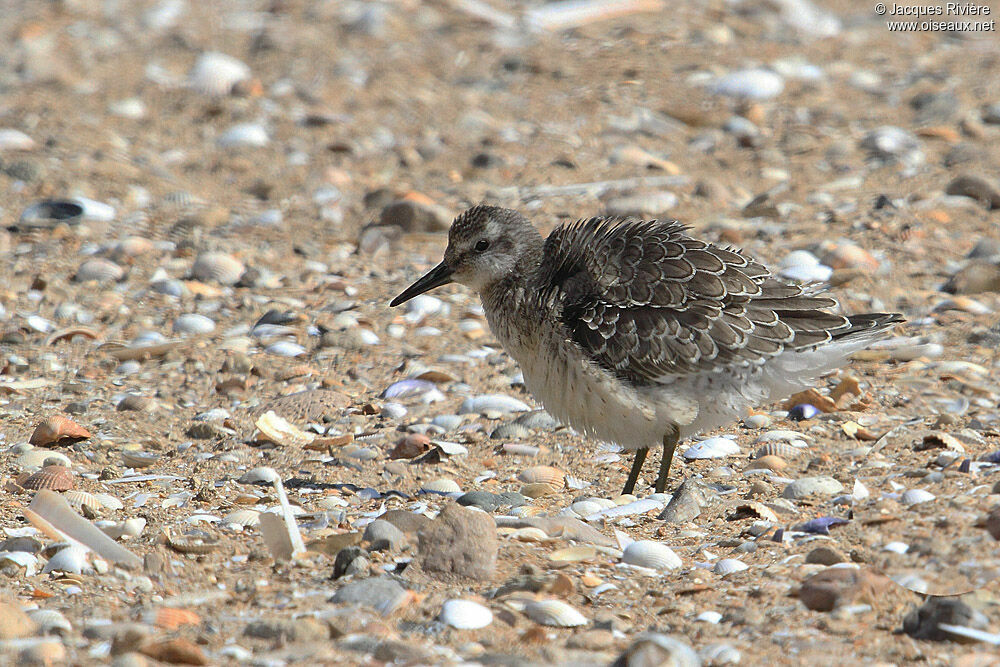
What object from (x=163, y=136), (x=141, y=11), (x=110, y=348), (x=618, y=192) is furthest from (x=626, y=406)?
(x=141, y=11)

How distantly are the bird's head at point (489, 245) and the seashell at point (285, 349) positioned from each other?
126 cm

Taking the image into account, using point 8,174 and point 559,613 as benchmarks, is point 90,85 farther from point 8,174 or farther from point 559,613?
point 559,613

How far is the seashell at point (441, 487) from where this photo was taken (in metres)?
5.09

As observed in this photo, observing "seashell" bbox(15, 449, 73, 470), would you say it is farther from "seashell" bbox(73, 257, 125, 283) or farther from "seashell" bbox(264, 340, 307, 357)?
"seashell" bbox(73, 257, 125, 283)

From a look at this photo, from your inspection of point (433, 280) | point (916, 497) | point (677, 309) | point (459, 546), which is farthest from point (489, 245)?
point (916, 497)

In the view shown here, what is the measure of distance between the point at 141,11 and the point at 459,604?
10681 millimetres

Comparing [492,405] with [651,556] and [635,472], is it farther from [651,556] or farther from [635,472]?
[651,556]

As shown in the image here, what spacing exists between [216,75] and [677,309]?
23.3ft

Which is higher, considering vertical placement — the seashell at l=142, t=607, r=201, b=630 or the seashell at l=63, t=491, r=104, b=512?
the seashell at l=142, t=607, r=201, b=630

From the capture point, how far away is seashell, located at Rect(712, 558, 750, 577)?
415 cm

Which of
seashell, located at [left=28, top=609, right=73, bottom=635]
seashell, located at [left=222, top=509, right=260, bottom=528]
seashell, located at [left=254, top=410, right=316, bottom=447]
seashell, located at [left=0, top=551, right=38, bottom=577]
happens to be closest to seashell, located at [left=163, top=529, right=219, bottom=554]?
seashell, located at [left=222, top=509, right=260, bottom=528]

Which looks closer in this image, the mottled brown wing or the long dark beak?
the mottled brown wing

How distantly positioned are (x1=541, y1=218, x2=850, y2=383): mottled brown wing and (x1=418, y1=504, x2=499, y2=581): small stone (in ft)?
4.05

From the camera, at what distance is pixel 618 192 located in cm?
877
